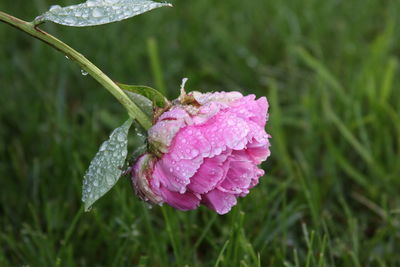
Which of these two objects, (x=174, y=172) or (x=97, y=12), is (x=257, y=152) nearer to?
(x=174, y=172)

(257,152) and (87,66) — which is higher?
(87,66)

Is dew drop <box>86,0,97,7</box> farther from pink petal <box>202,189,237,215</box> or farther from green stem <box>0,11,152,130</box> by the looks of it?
pink petal <box>202,189,237,215</box>

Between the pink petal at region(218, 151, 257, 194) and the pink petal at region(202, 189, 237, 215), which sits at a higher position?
the pink petal at region(218, 151, 257, 194)

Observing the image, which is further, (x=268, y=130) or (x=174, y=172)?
(x=268, y=130)

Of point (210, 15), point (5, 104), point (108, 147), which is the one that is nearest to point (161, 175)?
point (108, 147)

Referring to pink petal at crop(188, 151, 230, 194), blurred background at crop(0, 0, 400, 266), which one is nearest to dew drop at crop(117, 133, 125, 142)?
pink petal at crop(188, 151, 230, 194)

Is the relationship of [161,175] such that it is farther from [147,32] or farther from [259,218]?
[147,32]

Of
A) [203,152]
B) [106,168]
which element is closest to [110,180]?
[106,168]
